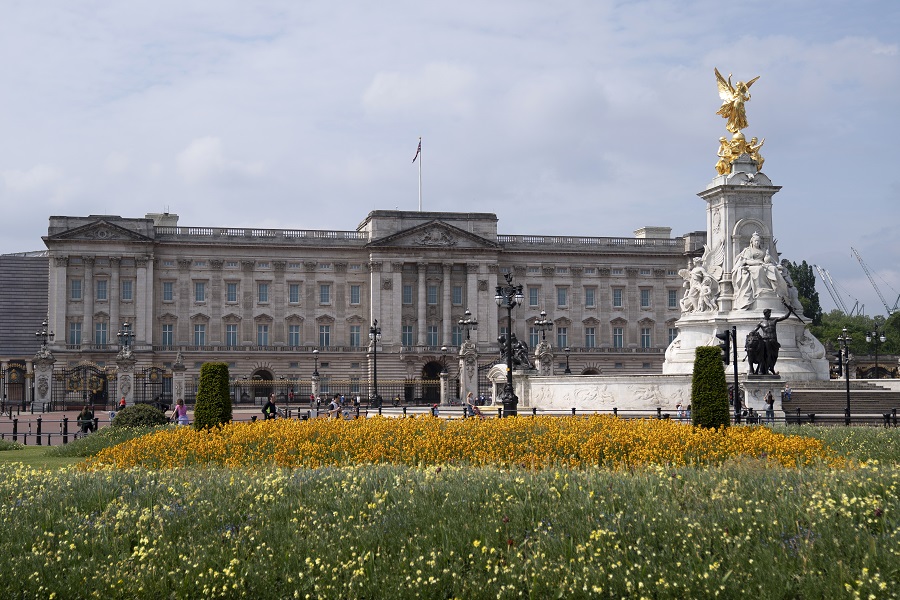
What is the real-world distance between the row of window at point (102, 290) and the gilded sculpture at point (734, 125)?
56.6m

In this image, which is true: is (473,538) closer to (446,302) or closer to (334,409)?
(334,409)

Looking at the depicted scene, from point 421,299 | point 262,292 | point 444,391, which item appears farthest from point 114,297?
point 444,391

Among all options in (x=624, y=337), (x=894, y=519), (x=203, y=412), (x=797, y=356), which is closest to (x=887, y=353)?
(x=624, y=337)

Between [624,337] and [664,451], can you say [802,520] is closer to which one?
[664,451]

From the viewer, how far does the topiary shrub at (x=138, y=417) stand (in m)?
31.7

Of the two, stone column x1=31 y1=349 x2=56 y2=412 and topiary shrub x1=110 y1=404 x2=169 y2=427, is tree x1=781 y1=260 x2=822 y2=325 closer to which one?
stone column x1=31 y1=349 x2=56 y2=412

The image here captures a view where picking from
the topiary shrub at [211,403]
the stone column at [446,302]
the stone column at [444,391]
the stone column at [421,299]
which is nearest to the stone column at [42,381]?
the stone column at [444,391]

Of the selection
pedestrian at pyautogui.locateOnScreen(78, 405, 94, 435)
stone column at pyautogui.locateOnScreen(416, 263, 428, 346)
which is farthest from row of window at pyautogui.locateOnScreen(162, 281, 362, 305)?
pedestrian at pyautogui.locateOnScreen(78, 405, 94, 435)

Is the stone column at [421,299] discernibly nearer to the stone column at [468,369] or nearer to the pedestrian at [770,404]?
the stone column at [468,369]

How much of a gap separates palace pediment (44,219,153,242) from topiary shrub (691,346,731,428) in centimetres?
7247

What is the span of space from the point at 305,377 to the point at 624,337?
30069 millimetres

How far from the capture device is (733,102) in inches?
1898

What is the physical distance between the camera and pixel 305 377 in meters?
90.4

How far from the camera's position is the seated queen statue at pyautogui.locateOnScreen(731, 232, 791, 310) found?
4591cm
